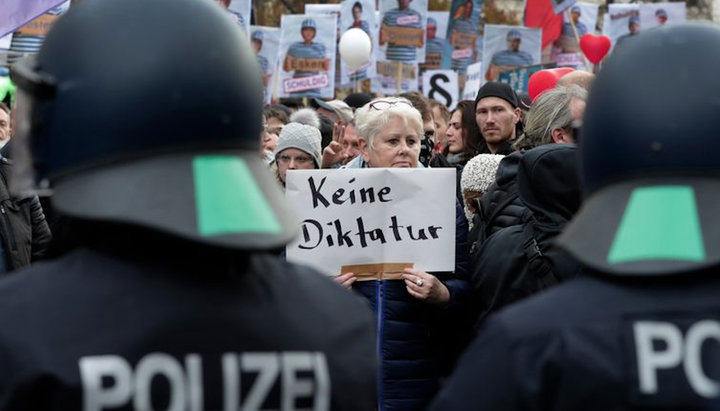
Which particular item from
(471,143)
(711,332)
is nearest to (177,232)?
(711,332)

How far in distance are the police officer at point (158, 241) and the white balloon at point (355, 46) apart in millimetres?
14382

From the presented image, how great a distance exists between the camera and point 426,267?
5188mm

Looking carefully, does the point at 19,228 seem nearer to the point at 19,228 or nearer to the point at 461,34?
the point at 19,228

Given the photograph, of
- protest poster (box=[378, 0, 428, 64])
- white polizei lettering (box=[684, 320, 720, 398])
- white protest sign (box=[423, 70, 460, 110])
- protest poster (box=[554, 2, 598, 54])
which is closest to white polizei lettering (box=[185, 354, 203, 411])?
white polizei lettering (box=[684, 320, 720, 398])

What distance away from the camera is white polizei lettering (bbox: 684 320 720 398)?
6.16 ft

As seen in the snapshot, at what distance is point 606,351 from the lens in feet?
6.21

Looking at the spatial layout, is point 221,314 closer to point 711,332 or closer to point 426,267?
point 711,332

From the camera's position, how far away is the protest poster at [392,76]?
16.9m

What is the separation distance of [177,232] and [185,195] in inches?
2.7

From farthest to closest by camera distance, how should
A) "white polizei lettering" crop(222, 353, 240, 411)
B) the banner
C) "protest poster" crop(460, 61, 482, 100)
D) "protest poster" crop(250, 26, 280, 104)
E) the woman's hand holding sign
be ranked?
1. "protest poster" crop(250, 26, 280, 104)
2. "protest poster" crop(460, 61, 482, 100)
3. the banner
4. the woman's hand holding sign
5. "white polizei lettering" crop(222, 353, 240, 411)

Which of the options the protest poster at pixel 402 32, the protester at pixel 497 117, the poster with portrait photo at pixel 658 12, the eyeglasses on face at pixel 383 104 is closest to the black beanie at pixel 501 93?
the protester at pixel 497 117

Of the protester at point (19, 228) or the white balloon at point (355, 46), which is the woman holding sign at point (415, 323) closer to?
the protester at point (19, 228)

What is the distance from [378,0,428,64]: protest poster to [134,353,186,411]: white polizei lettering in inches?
584

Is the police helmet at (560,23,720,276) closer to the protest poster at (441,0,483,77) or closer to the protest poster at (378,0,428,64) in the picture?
the protest poster at (378,0,428,64)
